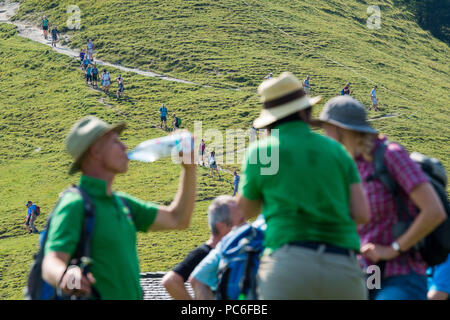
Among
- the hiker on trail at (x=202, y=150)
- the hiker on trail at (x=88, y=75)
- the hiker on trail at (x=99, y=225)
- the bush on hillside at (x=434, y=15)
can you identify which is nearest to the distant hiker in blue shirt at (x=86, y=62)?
the hiker on trail at (x=88, y=75)

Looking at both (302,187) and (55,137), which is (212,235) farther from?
(55,137)

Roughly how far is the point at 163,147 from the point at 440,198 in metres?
1.91

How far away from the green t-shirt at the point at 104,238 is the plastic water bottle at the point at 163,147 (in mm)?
342

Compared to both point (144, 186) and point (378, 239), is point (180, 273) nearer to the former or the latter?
point (378, 239)

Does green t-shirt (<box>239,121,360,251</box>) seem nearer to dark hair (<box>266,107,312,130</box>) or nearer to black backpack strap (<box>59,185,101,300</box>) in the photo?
dark hair (<box>266,107,312,130</box>)

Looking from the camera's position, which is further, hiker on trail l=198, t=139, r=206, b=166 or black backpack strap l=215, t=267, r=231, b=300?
hiker on trail l=198, t=139, r=206, b=166

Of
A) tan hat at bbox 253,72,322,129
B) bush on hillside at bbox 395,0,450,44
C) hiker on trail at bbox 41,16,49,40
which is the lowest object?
tan hat at bbox 253,72,322,129

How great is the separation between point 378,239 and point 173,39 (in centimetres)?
5648

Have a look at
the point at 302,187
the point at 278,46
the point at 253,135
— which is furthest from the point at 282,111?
the point at 278,46

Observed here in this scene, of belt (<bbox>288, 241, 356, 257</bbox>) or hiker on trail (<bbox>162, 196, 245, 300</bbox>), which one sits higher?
belt (<bbox>288, 241, 356, 257</bbox>)

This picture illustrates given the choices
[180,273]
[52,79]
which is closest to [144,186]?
[52,79]

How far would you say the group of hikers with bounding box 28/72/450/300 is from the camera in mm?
4246

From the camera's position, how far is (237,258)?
5.27m

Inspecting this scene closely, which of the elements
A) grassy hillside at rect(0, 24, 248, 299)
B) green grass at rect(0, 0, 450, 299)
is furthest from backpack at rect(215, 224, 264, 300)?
green grass at rect(0, 0, 450, 299)
